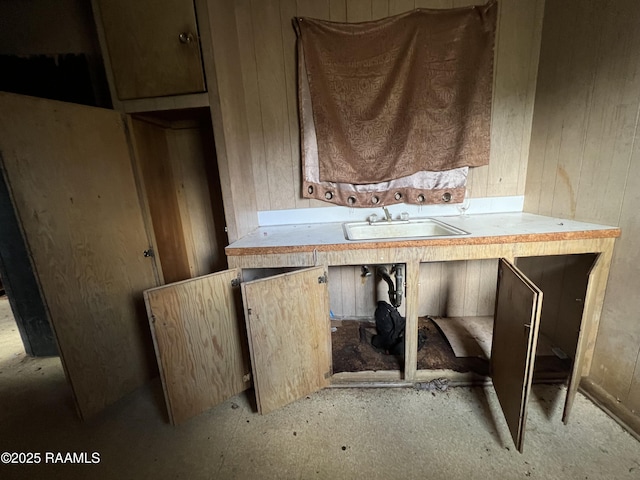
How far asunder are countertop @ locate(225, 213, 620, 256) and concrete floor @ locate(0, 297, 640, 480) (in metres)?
0.84

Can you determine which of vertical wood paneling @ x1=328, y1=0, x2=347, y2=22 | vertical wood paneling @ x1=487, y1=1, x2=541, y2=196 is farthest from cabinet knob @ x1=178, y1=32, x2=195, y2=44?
vertical wood paneling @ x1=487, y1=1, x2=541, y2=196

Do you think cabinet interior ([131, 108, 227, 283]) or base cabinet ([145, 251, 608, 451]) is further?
cabinet interior ([131, 108, 227, 283])

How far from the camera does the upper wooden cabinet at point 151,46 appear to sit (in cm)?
123

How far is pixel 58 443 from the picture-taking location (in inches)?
48.3

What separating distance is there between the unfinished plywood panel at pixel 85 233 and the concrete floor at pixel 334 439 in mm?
240

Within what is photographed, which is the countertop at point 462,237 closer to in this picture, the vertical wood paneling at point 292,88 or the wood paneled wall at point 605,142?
the wood paneled wall at point 605,142

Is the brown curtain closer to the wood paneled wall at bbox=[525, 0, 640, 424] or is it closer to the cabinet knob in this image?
the wood paneled wall at bbox=[525, 0, 640, 424]

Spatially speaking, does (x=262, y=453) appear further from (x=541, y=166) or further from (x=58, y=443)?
(x=541, y=166)

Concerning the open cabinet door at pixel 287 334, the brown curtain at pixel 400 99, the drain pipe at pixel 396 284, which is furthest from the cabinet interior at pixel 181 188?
the drain pipe at pixel 396 284

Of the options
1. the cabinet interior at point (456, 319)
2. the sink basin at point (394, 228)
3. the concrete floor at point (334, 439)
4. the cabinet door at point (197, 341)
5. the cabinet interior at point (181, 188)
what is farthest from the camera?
the sink basin at point (394, 228)

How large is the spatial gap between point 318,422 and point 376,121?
1.74 m

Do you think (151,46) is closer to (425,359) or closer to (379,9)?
(379,9)

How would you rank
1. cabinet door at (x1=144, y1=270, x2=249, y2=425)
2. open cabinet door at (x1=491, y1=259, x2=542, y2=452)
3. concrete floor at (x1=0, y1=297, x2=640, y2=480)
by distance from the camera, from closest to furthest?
open cabinet door at (x1=491, y1=259, x2=542, y2=452)
concrete floor at (x1=0, y1=297, x2=640, y2=480)
cabinet door at (x1=144, y1=270, x2=249, y2=425)

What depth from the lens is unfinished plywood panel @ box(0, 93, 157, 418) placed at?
1.10 meters
